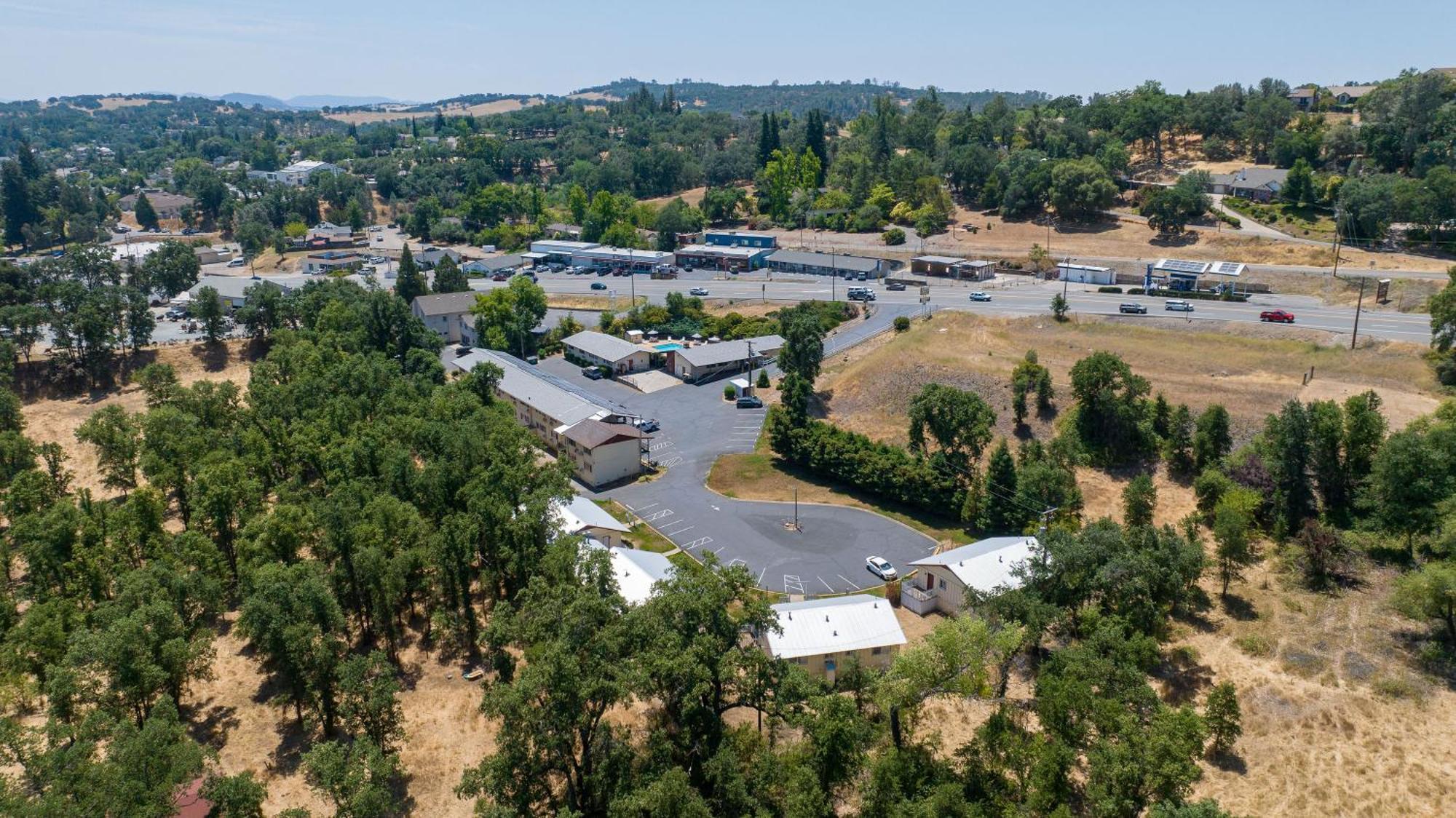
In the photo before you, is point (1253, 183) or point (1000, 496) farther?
point (1253, 183)

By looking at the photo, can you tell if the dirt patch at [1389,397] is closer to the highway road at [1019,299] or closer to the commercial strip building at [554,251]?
the highway road at [1019,299]

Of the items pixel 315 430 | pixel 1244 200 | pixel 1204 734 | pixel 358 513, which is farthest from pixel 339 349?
pixel 1244 200

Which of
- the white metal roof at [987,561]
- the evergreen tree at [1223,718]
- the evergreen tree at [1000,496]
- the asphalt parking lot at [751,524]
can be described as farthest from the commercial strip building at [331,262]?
the evergreen tree at [1223,718]

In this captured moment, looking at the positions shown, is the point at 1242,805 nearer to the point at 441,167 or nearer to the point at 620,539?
the point at 620,539

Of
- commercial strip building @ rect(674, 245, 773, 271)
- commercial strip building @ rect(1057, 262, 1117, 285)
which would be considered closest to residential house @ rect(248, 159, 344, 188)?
commercial strip building @ rect(674, 245, 773, 271)

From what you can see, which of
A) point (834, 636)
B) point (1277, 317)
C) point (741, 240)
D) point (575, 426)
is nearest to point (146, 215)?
point (741, 240)

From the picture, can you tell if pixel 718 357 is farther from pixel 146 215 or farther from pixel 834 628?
pixel 146 215
